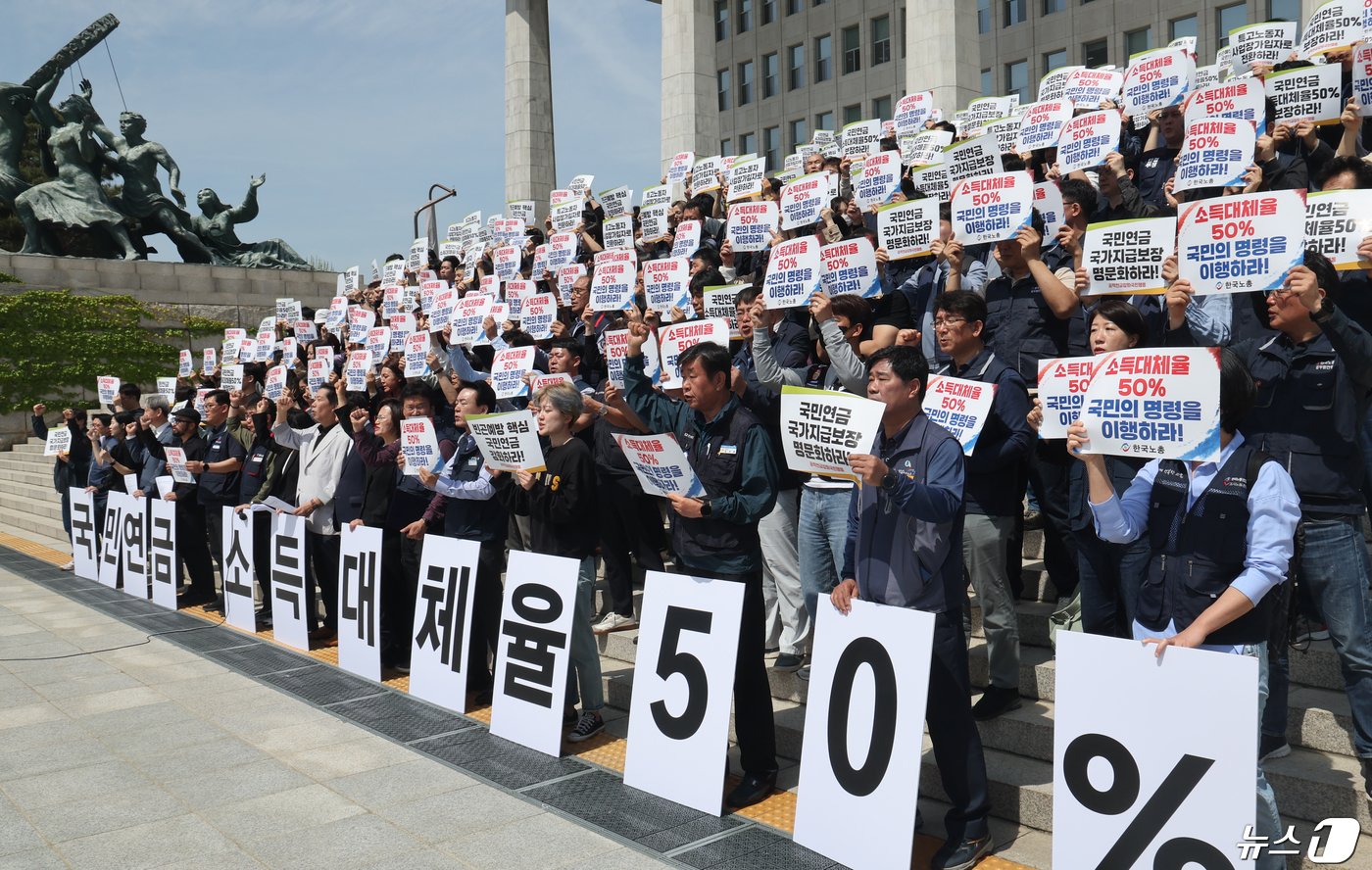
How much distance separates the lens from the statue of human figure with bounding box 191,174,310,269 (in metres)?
33.6

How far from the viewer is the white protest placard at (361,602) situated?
831 cm

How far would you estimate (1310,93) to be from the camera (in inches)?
370

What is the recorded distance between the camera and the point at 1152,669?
154 inches

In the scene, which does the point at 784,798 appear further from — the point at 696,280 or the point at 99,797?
the point at 696,280

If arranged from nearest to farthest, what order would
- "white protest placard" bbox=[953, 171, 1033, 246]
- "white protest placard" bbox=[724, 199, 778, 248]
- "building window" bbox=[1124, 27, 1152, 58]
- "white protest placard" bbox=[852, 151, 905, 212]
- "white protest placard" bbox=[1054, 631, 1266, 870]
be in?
1. "white protest placard" bbox=[1054, 631, 1266, 870]
2. "white protest placard" bbox=[953, 171, 1033, 246]
3. "white protest placard" bbox=[724, 199, 778, 248]
4. "white protest placard" bbox=[852, 151, 905, 212]
5. "building window" bbox=[1124, 27, 1152, 58]

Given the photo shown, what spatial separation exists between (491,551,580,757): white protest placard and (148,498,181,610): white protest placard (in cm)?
642

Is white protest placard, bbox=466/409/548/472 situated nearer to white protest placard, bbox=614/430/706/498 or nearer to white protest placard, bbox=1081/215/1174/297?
white protest placard, bbox=614/430/706/498

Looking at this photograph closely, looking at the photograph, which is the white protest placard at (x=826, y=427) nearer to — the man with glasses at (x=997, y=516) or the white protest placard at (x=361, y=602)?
the man with glasses at (x=997, y=516)

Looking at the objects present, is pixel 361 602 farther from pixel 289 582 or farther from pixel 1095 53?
pixel 1095 53

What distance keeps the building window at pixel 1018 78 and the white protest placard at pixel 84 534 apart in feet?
116

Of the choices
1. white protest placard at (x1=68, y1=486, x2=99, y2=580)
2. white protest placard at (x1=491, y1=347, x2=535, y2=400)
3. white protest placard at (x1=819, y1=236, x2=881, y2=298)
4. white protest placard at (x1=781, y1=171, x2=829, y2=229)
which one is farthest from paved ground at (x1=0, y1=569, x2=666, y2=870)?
white protest placard at (x1=781, y1=171, x2=829, y2=229)

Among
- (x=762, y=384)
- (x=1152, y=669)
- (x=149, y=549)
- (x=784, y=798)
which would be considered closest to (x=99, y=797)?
(x=784, y=798)

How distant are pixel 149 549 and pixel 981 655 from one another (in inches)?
384

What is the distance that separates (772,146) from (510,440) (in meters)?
45.3
